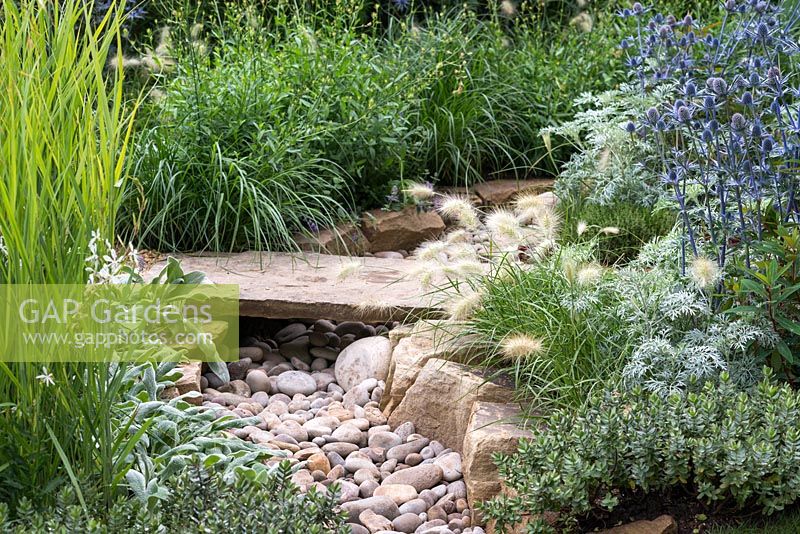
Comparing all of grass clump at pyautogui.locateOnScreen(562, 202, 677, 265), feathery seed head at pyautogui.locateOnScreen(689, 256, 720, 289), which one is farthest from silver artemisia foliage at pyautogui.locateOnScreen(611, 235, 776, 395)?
grass clump at pyautogui.locateOnScreen(562, 202, 677, 265)

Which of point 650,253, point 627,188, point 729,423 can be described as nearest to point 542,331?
point 650,253

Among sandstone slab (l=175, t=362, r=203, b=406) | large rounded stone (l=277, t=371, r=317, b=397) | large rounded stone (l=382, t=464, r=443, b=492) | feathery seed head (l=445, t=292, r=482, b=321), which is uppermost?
feathery seed head (l=445, t=292, r=482, b=321)

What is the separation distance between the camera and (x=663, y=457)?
9.86 feet

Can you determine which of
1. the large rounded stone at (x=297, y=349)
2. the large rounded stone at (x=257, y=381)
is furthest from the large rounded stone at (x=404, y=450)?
the large rounded stone at (x=297, y=349)

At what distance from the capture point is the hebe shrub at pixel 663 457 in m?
2.87

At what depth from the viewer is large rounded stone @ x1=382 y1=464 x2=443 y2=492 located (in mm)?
3654

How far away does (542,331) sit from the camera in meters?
3.77

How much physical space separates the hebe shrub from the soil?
2cm

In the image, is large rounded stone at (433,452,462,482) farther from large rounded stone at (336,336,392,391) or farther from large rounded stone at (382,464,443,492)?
large rounded stone at (336,336,392,391)

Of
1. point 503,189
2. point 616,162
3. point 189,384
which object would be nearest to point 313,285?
point 189,384

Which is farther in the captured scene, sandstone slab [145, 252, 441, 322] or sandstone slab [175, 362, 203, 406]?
sandstone slab [145, 252, 441, 322]

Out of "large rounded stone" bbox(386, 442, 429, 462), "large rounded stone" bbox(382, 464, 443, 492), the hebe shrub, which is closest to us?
the hebe shrub

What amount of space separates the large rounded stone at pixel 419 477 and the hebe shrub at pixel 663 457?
1.85ft

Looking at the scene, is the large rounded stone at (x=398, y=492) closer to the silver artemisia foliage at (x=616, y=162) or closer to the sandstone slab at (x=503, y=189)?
the silver artemisia foliage at (x=616, y=162)
